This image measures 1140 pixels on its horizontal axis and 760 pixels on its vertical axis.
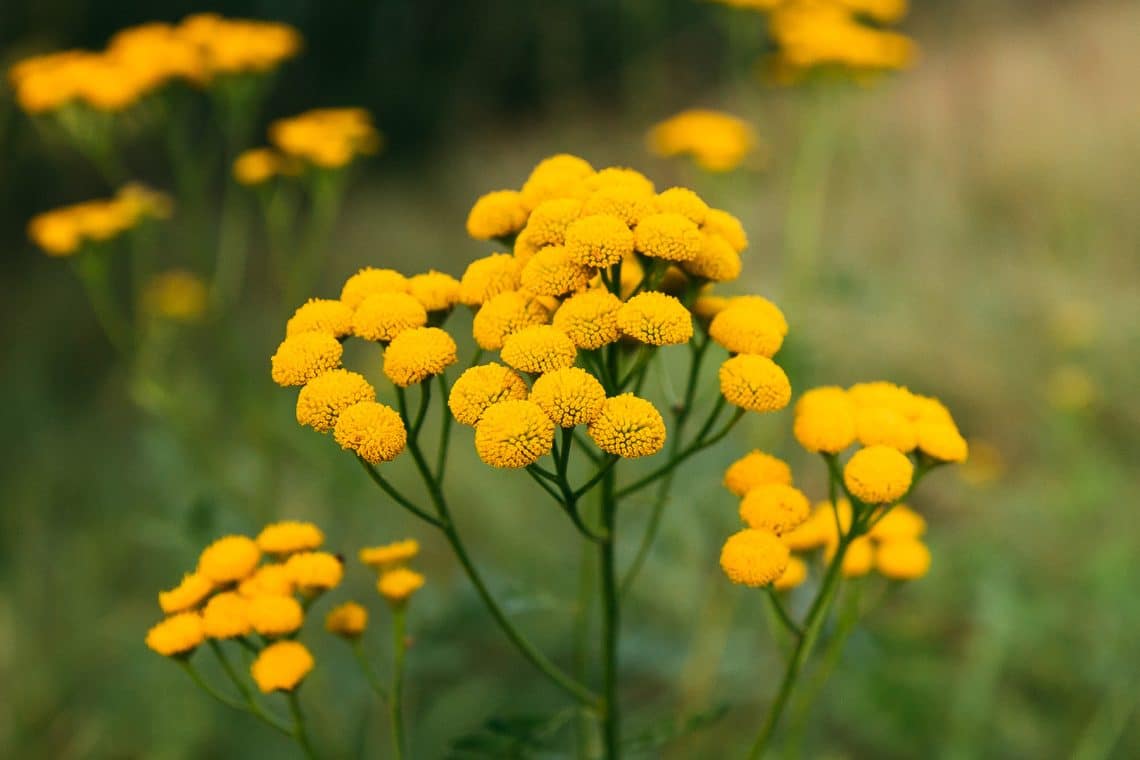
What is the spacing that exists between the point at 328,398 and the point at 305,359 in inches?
3.0

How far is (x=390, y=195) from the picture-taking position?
6973mm

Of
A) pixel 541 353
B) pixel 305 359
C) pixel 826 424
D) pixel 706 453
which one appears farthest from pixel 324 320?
pixel 706 453

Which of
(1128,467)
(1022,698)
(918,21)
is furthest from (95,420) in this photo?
(918,21)

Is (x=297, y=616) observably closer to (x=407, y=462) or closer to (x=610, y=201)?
(x=610, y=201)

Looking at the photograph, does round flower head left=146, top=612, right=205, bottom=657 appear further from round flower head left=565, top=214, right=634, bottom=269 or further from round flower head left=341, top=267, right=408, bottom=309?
round flower head left=565, top=214, right=634, bottom=269

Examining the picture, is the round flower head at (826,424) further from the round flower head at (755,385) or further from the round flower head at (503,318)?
the round flower head at (503,318)

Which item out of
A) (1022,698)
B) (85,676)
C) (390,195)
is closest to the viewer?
(1022,698)

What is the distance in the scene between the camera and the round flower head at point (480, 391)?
3.71 feet

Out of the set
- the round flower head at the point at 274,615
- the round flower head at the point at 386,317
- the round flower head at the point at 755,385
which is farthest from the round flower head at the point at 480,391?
the round flower head at the point at 274,615

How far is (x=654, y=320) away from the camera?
1.15 metres

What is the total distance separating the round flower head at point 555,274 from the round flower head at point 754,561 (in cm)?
36

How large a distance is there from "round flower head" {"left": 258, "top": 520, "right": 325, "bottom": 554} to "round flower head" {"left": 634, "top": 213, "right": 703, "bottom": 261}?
0.61 meters

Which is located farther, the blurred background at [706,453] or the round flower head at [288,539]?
the blurred background at [706,453]

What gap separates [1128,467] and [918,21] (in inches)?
200
